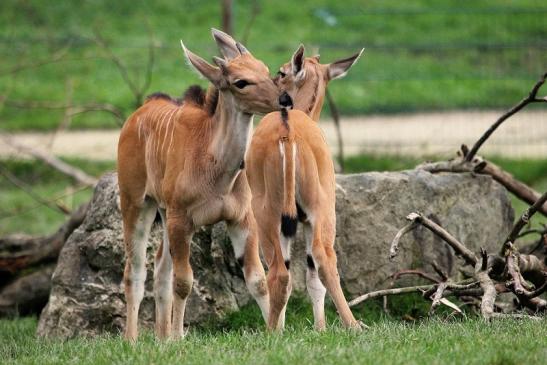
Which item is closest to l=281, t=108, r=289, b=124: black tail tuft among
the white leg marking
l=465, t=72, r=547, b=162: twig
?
the white leg marking

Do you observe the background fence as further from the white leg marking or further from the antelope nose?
the antelope nose

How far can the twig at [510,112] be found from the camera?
28.3ft

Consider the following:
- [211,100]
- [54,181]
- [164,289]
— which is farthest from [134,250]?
[54,181]

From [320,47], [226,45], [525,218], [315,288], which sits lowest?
[315,288]

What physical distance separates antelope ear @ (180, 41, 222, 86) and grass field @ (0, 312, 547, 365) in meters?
Result: 1.66

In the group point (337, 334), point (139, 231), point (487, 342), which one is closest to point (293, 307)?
point (139, 231)

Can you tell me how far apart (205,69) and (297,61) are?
34.4 inches

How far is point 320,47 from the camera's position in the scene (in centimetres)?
1697

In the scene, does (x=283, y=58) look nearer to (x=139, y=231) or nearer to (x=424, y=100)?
(x=424, y=100)

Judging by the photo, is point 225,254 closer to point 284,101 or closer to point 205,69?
point 205,69

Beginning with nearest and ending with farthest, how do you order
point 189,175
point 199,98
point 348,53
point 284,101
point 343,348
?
point 343,348, point 284,101, point 189,175, point 199,98, point 348,53

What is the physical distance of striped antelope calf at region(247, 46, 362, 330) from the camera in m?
7.92

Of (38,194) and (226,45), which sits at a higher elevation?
(226,45)

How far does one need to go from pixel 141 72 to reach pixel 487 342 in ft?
50.2
